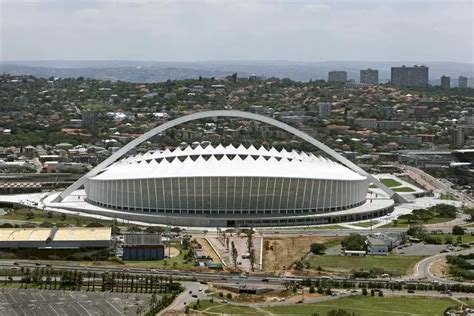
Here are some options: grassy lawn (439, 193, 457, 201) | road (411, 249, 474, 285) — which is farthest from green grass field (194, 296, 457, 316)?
grassy lawn (439, 193, 457, 201)

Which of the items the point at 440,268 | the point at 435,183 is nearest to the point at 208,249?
the point at 440,268

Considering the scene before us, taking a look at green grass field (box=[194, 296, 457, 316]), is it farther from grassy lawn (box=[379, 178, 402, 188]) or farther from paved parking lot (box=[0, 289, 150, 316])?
grassy lawn (box=[379, 178, 402, 188])

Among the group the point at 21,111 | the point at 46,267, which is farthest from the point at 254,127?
the point at 46,267

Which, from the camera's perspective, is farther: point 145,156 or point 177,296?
point 145,156

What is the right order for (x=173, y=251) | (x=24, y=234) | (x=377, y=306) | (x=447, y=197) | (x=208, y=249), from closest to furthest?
(x=377, y=306) → (x=24, y=234) → (x=173, y=251) → (x=208, y=249) → (x=447, y=197)

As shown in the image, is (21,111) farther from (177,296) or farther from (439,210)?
(177,296)

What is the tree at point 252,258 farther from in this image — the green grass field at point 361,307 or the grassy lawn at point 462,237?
the grassy lawn at point 462,237

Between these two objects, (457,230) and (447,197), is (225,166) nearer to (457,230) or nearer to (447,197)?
(457,230)
